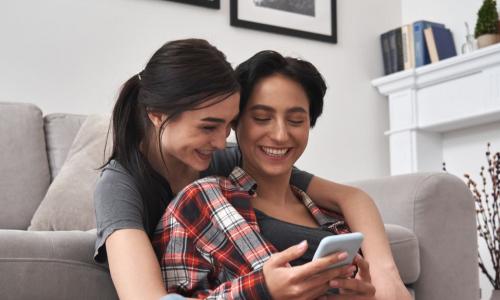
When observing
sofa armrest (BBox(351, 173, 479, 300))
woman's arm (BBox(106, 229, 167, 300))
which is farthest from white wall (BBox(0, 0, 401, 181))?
woman's arm (BBox(106, 229, 167, 300))

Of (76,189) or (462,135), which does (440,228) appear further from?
(462,135)

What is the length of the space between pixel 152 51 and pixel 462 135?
60.4 inches

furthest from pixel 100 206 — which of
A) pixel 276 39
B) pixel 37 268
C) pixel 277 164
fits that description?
pixel 276 39

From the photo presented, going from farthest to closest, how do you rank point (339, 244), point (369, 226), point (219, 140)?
point (369, 226)
point (219, 140)
point (339, 244)

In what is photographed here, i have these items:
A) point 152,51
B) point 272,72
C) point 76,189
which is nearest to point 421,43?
point 152,51

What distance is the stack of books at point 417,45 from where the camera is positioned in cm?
328

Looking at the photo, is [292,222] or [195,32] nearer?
[292,222]

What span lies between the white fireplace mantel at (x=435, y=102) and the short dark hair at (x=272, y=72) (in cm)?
A: 177

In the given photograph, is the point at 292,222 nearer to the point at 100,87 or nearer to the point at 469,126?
the point at 100,87

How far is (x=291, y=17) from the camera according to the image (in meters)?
3.27

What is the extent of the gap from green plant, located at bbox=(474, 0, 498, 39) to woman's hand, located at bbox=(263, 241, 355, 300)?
2284mm

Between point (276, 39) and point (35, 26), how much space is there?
44.2 inches

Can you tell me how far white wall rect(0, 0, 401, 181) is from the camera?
2602 mm

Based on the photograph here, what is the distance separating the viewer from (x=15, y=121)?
2211mm
